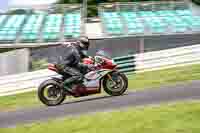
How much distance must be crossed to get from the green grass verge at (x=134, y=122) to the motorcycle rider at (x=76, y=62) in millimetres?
3023

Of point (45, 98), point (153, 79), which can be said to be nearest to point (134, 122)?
point (45, 98)

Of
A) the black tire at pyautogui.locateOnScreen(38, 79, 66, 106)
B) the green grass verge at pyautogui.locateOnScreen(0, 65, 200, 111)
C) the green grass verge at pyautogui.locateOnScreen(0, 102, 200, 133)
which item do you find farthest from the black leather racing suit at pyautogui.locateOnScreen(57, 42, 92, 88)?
the green grass verge at pyautogui.locateOnScreen(0, 102, 200, 133)

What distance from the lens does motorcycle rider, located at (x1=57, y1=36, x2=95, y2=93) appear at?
454 inches

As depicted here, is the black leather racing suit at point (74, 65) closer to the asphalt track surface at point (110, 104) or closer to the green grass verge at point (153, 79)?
the asphalt track surface at point (110, 104)

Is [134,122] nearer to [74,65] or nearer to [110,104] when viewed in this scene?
[110,104]

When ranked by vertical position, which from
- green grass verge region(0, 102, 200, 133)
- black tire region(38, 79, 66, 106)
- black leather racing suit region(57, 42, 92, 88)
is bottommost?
green grass verge region(0, 102, 200, 133)

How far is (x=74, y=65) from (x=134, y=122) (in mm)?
Answer: 4652

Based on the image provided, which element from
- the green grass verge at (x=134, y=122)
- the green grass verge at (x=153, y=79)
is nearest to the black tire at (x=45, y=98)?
the green grass verge at (x=153, y=79)

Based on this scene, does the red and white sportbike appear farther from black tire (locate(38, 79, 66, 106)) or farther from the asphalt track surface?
the asphalt track surface

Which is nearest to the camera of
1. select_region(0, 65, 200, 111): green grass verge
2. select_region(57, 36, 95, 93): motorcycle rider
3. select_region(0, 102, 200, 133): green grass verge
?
select_region(0, 102, 200, 133): green grass verge

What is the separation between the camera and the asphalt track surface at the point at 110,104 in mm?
9516

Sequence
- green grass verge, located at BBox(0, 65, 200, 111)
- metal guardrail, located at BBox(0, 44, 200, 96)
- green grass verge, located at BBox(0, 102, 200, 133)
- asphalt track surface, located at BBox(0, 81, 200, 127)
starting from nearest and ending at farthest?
green grass verge, located at BBox(0, 102, 200, 133), asphalt track surface, located at BBox(0, 81, 200, 127), green grass verge, located at BBox(0, 65, 200, 111), metal guardrail, located at BBox(0, 44, 200, 96)

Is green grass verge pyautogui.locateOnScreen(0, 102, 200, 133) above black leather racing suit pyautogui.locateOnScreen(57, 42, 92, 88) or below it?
below

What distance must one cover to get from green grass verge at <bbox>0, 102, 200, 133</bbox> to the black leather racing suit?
302 cm
